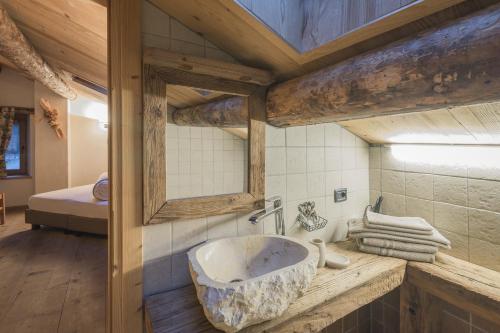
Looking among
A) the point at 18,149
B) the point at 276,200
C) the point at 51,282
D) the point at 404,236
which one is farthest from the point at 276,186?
the point at 18,149

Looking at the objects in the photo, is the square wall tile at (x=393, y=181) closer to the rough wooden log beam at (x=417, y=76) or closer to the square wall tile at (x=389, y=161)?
the square wall tile at (x=389, y=161)

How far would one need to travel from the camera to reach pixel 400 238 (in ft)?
4.46

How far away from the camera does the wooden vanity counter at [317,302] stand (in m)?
0.85

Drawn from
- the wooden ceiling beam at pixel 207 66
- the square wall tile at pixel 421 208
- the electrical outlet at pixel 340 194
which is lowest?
the square wall tile at pixel 421 208

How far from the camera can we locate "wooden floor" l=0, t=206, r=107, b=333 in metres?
1.78

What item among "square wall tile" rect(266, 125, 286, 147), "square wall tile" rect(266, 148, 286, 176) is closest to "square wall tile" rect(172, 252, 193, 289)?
"square wall tile" rect(266, 148, 286, 176)

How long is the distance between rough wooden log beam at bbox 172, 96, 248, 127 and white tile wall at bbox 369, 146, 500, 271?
1074 mm

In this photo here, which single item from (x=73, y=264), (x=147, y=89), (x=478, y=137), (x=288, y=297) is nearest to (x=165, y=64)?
(x=147, y=89)

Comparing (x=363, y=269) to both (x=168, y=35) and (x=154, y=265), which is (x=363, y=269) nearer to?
(x=154, y=265)

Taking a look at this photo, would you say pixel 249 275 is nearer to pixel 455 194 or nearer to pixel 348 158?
pixel 348 158

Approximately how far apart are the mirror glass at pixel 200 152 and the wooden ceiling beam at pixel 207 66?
0.10m

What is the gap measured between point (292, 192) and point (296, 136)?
33 centimetres

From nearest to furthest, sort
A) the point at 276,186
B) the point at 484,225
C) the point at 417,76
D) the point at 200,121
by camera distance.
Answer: the point at 417,76 → the point at 200,121 → the point at 484,225 → the point at 276,186

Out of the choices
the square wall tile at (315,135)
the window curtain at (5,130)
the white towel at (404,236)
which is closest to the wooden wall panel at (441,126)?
the square wall tile at (315,135)
